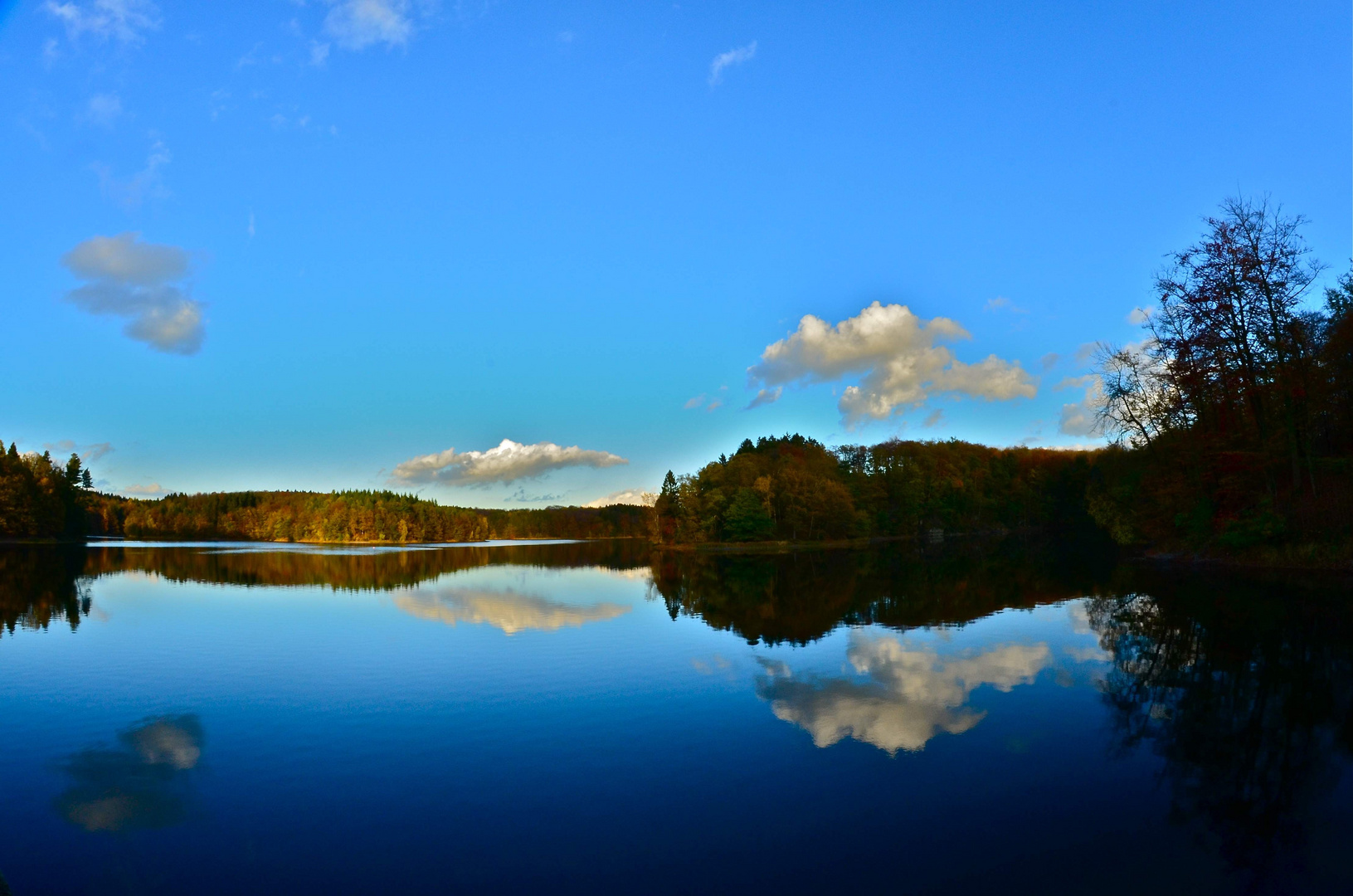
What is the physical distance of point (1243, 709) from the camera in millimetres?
11320

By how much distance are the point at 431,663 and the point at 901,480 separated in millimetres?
95291

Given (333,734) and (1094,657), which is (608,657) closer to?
(333,734)

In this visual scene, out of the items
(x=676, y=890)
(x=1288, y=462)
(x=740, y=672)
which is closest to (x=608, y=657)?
(x=740, y=672)

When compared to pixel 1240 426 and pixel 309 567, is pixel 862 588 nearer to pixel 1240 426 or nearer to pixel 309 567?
pixel 1240 426

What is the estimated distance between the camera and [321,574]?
47406 millimetres

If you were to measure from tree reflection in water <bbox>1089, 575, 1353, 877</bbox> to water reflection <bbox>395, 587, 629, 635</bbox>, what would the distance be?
597 inches

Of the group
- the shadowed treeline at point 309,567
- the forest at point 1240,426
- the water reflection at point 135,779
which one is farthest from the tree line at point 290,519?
the water reflection at point 135,779

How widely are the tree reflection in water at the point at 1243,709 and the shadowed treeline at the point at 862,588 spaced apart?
584 cm

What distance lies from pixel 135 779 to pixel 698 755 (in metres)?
7.20

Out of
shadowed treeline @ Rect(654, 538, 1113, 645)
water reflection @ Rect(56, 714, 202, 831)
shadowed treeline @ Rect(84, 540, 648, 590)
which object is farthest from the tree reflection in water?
shadowed treeline @ Rect(84, 540, 648, 590)

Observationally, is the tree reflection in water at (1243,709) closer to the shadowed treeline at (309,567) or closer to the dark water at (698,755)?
the dark water at (698,755)

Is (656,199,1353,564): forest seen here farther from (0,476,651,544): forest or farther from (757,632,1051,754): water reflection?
(0,476,651,544): forest

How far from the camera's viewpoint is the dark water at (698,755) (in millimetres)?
6961

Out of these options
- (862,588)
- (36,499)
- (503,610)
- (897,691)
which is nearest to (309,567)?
(503,610)
